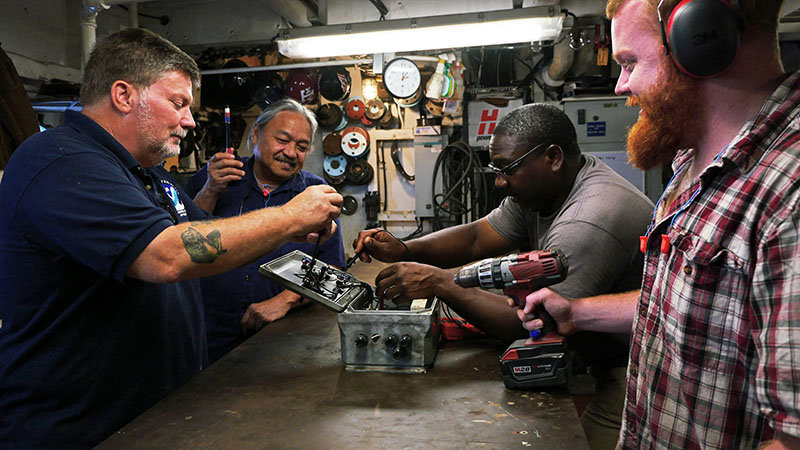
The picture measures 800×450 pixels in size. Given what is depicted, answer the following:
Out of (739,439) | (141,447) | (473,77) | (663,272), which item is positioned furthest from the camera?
(473,77)

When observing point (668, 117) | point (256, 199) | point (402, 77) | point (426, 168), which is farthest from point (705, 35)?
point (426, 168)

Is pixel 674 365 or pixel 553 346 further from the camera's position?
pixel 553 346

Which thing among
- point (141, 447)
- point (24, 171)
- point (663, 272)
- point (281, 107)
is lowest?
point (141, 447)

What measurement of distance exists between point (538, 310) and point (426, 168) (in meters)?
3.67

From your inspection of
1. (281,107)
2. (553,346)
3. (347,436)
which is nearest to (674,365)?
(553,346)

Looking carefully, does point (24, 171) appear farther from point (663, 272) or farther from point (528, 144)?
point (528, 144)

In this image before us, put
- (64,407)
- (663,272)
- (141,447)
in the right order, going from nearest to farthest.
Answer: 1. (663,272)
2. (141,447)
3. (64,407)

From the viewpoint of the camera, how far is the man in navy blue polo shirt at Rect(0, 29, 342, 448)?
119cm

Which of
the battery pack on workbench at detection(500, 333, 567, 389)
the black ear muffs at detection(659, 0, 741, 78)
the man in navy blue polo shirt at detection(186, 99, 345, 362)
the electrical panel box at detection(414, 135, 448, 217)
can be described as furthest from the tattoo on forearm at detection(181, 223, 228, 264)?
the electrical panel box at detection(414, 135, 448, 217)

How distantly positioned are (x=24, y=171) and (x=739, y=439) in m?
1.56

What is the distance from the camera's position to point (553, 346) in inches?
54.6

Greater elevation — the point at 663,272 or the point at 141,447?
the point at 663,272

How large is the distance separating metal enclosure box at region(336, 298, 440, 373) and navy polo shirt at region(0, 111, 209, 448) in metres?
0.57

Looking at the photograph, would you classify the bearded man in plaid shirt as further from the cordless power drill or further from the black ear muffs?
the cordless power drill
